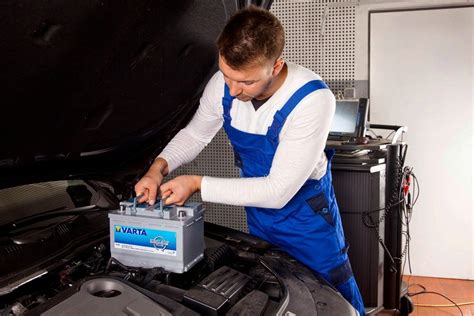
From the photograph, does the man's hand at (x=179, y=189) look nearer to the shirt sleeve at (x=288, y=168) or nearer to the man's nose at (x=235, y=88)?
the shirt sleeve at (x=288, y=168)

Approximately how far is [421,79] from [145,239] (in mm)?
2502

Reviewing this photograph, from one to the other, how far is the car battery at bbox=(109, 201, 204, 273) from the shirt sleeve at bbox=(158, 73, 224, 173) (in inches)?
14.3

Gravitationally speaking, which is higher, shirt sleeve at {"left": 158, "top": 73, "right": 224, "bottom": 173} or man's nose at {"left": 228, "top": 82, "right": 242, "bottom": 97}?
man's nose at {"left": 228, "top": 82, "right": 242, "bottom": 97}

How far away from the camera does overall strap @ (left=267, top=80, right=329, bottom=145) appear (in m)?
1.27

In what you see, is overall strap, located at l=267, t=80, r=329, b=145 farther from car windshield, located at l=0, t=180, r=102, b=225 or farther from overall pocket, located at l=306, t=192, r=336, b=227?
car windshield, located at l=0, t=180, r=102, b=225

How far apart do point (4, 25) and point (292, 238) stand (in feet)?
3.24

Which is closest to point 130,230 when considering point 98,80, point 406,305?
point 98,80

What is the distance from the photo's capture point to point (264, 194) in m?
1.23

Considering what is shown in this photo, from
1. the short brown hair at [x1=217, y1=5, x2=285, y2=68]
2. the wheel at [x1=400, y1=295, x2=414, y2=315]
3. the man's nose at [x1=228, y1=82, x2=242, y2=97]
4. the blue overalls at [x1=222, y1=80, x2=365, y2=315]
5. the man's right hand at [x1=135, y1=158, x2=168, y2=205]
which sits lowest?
the wheel at [x1=400, y1=295, x2=414, y2=315]

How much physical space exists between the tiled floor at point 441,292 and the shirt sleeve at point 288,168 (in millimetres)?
1687

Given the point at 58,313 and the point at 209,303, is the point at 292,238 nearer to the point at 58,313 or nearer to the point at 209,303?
the point at 209,303

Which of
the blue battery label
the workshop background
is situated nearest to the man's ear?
the blue battery label

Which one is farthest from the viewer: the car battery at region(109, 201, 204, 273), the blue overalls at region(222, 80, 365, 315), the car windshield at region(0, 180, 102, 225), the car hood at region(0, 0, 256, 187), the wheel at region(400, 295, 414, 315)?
the wheel at region(400, 295, 414, 315)

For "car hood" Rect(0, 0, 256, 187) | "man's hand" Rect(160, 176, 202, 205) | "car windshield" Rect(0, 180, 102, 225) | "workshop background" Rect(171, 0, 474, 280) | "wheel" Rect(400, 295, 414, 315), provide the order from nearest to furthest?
"car hood" Rect(0, 0, 256, 187) < "man's hand" Rect(160, 176, 202, 205) < "car windshield" Rect(0, 180, 102, 225) < "wheel" Rect(400, 295, 414, 315) < "workshop background" Rect(171, 0, 474, 280)
